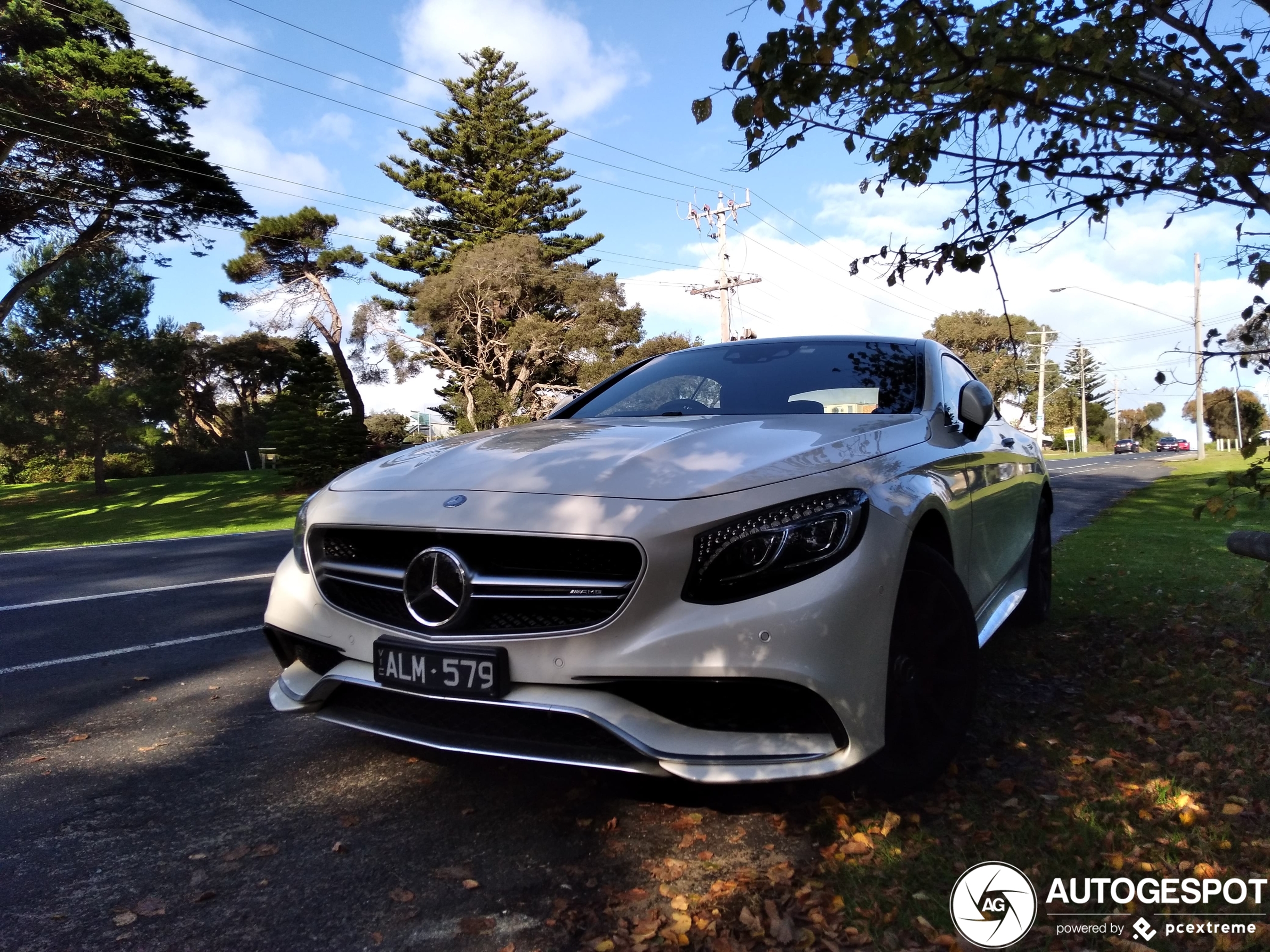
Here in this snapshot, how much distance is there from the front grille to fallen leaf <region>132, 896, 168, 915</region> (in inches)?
33.7

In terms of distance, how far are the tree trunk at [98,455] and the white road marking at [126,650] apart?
1062 inches

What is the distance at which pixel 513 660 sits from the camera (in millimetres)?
2312

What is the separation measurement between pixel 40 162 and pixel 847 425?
24851 mm

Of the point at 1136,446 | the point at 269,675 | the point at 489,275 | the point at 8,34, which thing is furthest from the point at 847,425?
the point at 1136,446

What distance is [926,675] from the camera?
2.63 meters

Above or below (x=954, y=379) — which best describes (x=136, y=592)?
below

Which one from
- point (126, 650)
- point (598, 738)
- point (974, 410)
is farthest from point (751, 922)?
point (126, 650)

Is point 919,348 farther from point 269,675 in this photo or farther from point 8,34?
point 8,34

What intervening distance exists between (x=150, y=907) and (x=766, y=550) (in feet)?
5.82

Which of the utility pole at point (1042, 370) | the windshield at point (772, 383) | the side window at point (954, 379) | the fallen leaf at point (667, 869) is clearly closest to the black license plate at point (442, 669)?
the fallen leaf at point (667, 869)

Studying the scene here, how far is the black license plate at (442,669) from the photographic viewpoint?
2.30 metres

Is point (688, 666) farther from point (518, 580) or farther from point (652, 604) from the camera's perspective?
point (518, 580)

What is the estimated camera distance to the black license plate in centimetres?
230

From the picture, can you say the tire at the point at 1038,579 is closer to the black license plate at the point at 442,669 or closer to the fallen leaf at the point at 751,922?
the fallen leaf at the point at 751,922
